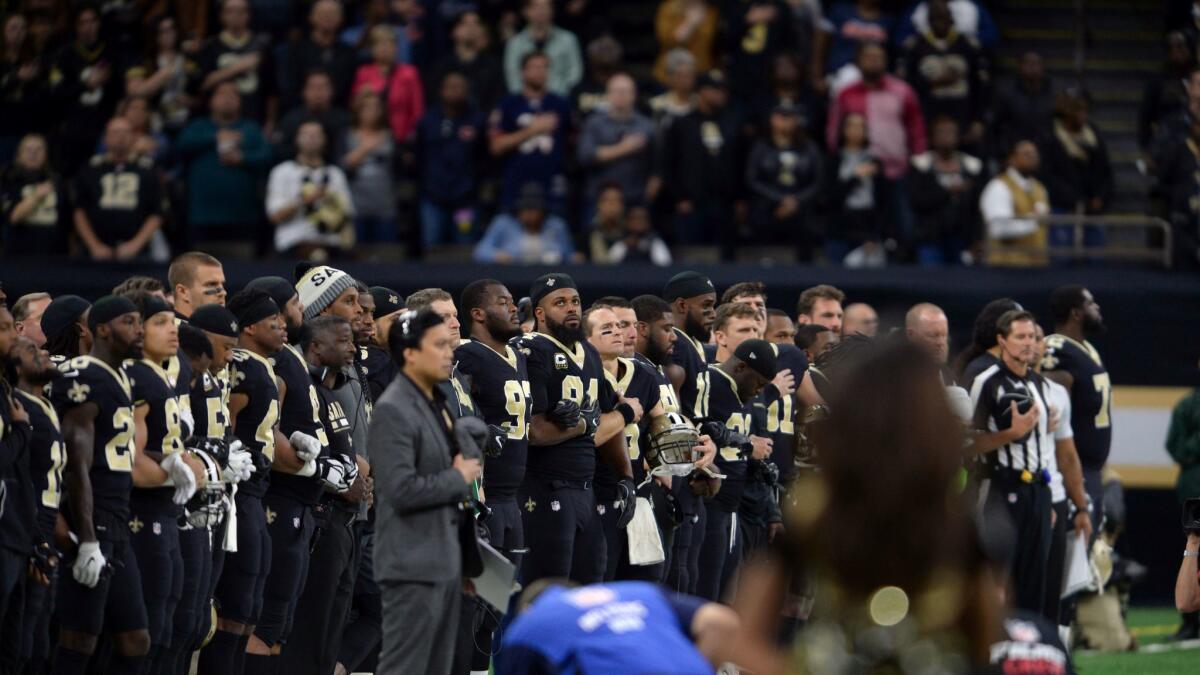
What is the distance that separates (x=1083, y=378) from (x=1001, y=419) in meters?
1.39

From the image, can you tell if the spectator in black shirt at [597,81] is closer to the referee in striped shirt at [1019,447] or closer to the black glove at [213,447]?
the referee in striped shirt at [1019,447]

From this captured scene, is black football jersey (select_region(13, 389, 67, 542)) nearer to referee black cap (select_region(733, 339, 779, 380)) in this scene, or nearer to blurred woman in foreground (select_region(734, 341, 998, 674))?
referee black cap (select_region(733, 339, 779, 380))

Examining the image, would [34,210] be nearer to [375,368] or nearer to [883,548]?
[375,368]

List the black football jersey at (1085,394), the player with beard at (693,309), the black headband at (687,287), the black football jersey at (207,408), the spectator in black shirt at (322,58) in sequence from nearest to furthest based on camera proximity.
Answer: the black football jersey at (207,408) < the player with beard at (693,309) < the black headband at (687,287) < the black football jersey at (1085,394) < the spectator in black shirt at (322,58)

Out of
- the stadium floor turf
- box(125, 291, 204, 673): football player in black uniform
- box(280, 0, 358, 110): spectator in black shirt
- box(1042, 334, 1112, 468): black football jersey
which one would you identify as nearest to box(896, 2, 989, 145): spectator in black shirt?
box(1042, 334, 1112, 468): black football jersey

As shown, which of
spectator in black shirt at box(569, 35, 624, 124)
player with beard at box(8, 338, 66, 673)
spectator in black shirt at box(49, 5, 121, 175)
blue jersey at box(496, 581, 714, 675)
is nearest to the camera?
blue jersey at box(496, 581, 714, 675)

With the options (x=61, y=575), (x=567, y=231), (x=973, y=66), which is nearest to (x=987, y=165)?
(x=973, y=66)

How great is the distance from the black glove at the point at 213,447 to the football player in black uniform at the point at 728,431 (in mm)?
3306

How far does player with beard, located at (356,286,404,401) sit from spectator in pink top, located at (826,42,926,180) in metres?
6.71

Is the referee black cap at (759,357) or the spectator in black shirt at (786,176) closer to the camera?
the referee black cap at (759,357)

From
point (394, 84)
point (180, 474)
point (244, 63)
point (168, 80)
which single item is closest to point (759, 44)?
point (394, 84)

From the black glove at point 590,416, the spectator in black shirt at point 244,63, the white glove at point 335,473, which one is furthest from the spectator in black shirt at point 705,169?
the white glove at point 335,473

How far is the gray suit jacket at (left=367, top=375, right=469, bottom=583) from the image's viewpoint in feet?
25.6

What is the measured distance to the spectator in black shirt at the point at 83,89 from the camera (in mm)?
17234
